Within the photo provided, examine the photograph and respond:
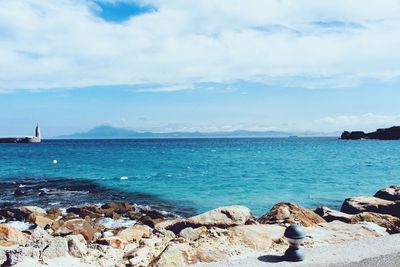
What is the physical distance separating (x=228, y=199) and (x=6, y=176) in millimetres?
21039

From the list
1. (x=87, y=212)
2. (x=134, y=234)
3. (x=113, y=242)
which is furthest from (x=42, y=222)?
(x=113, y=242)

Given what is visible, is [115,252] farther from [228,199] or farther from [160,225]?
[228,199]

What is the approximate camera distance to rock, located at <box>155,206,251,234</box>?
8.84 metres

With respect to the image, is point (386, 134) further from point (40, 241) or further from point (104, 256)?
point (40, 241)

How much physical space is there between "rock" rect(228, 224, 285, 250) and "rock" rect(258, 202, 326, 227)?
1.42 metres

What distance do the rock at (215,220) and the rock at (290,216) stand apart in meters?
0.60

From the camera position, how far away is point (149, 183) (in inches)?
995

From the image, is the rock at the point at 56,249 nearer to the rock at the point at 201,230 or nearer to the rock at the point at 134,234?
the rock at the point at 134,234

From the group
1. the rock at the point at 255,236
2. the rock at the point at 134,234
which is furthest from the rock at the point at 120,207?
the rock at the point at 255,236

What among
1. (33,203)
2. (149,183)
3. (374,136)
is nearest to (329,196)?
(149,183)

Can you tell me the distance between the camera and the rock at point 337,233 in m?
6.78

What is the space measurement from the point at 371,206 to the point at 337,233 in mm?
5197

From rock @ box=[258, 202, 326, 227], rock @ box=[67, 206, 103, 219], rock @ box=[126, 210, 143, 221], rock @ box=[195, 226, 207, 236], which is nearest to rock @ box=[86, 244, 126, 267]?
rock @ box=[195, 226, 207, 236]

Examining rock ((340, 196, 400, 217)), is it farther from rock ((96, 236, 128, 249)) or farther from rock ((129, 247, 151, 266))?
rock ((129, 247, 151, 266))
